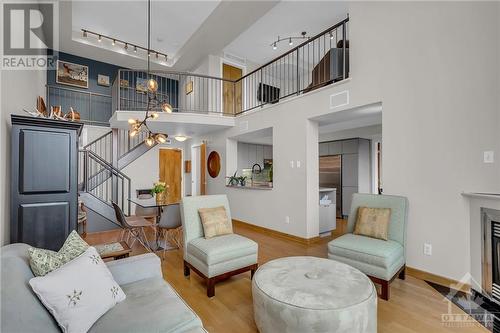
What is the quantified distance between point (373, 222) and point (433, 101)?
5.27 feet

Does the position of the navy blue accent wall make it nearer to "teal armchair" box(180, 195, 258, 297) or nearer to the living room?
the living room

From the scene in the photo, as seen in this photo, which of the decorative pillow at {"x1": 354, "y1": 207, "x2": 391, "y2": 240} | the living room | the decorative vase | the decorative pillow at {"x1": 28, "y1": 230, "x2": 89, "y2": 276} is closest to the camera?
the decorative pillow at {"x1": 28, "y1": 230, "x2": 89, "y2": 276}

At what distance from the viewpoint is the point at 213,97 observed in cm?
711

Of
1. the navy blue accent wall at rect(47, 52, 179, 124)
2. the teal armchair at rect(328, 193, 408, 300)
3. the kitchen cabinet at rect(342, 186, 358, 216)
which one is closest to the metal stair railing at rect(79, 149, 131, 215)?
the navy blue accent wall at rect(47, 52, 179, 124)

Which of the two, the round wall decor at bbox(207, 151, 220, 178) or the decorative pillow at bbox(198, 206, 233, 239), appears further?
the round wall decor at bbox(207, 151, 220, 178)

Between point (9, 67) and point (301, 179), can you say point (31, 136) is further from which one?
point (301, 179)

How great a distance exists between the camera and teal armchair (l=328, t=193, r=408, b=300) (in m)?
2.43

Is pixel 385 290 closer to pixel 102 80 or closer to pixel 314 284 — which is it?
pixel 314 284

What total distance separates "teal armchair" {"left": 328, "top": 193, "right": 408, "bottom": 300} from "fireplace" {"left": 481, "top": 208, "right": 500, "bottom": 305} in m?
0.69

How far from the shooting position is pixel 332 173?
7.02m

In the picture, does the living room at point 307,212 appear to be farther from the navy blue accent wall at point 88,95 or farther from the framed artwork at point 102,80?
the framed artwork at point 102,80

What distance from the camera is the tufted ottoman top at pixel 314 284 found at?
1.65 m

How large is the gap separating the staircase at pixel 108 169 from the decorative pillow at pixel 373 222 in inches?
197

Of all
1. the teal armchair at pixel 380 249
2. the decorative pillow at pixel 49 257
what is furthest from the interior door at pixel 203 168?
the decorative pillow at pixel 49 257
